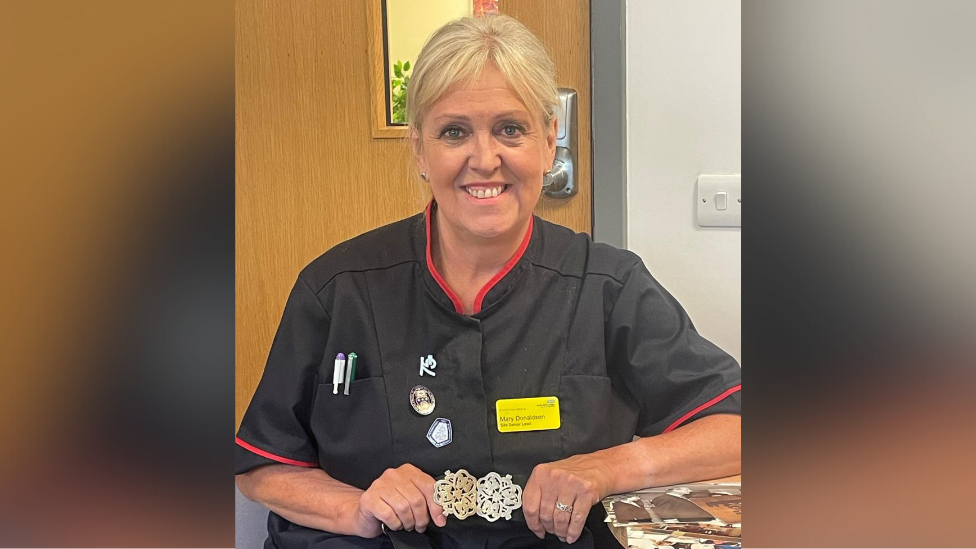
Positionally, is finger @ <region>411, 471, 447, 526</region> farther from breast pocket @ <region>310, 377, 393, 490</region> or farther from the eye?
the eye

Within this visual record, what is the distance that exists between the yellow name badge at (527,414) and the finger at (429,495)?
9 cm

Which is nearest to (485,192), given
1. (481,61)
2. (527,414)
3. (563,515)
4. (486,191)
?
(486,191)

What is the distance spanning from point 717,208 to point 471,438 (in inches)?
13.6

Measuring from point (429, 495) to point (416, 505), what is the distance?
2cm

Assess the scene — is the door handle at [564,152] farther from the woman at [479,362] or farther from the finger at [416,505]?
the finger at [416,505]

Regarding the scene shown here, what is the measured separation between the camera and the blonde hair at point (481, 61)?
73 centimetres

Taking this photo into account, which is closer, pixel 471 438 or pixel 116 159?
pixel 116 159

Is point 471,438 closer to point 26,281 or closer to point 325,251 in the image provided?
point 325,251

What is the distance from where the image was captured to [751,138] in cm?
70

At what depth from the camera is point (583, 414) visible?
2.51 feet

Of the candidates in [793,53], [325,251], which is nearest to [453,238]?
[325,251]

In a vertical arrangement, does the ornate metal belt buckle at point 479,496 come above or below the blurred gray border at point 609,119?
below

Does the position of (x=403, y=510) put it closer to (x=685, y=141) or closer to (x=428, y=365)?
(x=428, y=365)

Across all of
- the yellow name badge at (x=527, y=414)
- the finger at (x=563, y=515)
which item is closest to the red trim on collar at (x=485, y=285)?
the yellow name badge at (x=527, y=414)
